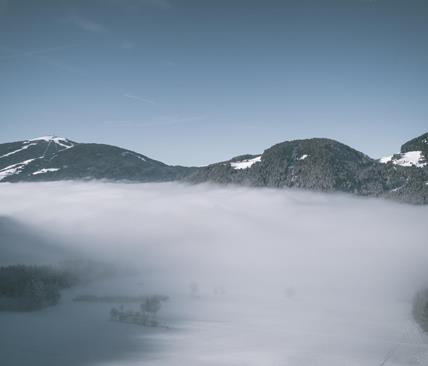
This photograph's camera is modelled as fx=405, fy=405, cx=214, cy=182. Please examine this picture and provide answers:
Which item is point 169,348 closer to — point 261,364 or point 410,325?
point 261,364

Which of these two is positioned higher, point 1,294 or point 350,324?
point 1,294

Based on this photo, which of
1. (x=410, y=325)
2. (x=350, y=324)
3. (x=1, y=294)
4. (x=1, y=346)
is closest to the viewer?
(x=1, y=346)

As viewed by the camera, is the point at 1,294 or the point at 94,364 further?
the point at 1,294

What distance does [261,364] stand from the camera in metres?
137

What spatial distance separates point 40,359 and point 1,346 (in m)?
21.8

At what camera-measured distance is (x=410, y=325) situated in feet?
547

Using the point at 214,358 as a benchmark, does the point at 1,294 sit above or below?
above

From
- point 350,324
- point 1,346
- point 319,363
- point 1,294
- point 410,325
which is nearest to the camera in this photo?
point 319,363

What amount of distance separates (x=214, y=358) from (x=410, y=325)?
275ft

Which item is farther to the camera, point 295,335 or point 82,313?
point 82,313

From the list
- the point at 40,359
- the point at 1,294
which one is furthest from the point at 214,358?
the point at 1,294

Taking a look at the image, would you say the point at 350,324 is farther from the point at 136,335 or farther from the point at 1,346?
the point at 1,346

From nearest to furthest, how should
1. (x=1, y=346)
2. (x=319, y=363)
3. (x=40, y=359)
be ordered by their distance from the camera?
(x=319, y=363), (x=40, y=359), (x=1, y=346)

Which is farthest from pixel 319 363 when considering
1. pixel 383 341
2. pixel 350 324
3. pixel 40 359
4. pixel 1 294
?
pixel 1 294
